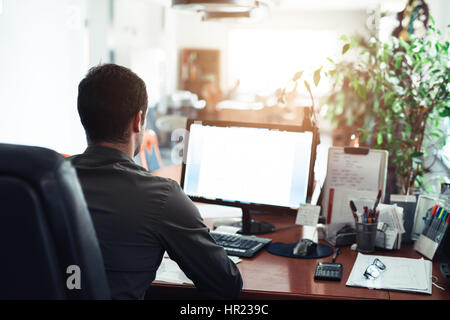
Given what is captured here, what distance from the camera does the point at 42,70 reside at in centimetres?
407

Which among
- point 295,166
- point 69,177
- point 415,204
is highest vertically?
point 69,177

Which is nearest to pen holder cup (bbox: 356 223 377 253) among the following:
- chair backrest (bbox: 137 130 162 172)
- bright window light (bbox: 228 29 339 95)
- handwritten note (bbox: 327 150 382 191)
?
handwritten note (bbox: 327 150 382 191)

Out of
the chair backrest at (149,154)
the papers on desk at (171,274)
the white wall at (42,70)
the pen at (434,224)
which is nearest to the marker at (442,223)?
the pen at (434,224)

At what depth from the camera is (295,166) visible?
1.87 m

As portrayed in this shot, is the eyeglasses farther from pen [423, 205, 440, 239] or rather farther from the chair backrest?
the chair backrest

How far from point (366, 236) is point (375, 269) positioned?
0.70 feet

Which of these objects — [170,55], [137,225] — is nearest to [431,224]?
[137,225]

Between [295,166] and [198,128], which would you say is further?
[198,128]

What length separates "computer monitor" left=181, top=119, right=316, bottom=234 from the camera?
6.13 ft

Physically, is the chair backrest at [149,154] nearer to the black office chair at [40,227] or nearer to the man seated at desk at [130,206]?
the man seated at desk at [130,206]

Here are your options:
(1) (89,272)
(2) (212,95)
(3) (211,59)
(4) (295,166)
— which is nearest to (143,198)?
(1) (89,272)

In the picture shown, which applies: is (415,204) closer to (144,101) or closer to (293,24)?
(144,101)

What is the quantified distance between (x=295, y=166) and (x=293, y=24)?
36.3 ft

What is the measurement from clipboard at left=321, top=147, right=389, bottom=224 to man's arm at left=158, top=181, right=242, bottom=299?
0.73 meters
